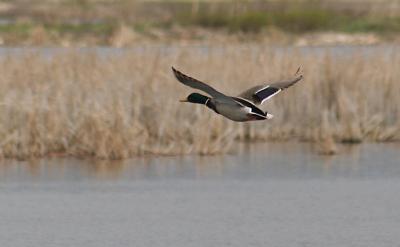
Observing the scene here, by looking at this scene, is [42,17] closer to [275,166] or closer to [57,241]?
[275,166]

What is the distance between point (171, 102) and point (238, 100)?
6.75 metres

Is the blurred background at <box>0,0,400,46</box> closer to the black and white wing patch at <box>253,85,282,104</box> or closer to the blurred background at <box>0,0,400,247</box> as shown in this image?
the blurred background at <box>0,0,400,247</box>

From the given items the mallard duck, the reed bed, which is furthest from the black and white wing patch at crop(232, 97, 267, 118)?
the reed bed

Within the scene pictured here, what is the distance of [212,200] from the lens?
43.5ft

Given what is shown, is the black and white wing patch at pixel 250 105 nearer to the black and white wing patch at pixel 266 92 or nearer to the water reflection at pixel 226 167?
the black and white wing patch at pixel 266 92

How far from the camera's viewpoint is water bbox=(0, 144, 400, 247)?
11.5 meters

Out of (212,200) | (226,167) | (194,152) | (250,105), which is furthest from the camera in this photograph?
(194,152)

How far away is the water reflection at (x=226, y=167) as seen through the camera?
47.5ft

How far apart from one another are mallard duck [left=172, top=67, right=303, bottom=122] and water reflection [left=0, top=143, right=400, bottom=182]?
15.0 ft

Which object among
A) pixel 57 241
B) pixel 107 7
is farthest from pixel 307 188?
pixel 107 7

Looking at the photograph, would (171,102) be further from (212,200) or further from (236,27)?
(236,27)

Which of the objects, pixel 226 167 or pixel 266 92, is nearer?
pixel 266 92

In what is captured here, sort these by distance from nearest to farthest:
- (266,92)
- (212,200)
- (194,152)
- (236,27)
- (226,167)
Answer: (266,92) < (212,200) < (226,167) < (194,152) < (236,27)

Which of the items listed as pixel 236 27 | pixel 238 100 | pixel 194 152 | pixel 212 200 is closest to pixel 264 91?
pixel 238 100
